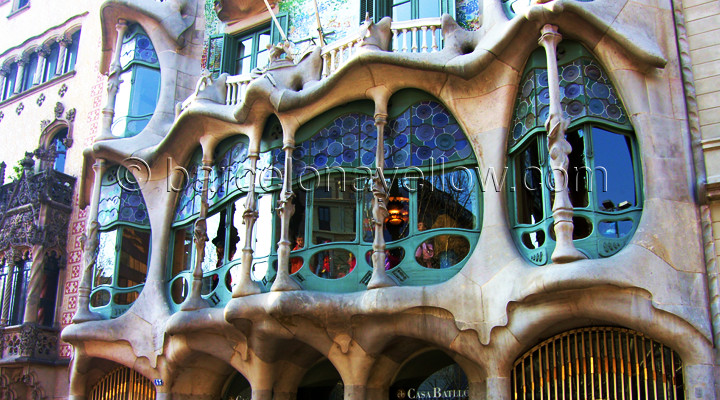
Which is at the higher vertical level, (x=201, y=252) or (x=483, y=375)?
(x=201, y=252)

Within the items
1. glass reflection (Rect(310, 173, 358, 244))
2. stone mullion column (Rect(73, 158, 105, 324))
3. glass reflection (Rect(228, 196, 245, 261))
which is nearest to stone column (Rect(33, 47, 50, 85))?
stone mullion column (Rect(73, 158, 105, 324))

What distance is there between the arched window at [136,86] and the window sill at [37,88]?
147 inches

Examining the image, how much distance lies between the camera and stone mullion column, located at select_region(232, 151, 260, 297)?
1174cm

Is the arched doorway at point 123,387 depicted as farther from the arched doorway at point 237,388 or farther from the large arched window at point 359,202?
the large arched window at point 359,202

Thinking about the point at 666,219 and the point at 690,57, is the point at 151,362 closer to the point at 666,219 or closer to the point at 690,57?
the point at 666,219

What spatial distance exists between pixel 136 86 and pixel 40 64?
5942 millimetres

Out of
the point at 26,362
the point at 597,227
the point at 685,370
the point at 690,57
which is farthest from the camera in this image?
the point at 26,362

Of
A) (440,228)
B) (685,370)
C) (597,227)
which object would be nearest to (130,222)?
(440,228)

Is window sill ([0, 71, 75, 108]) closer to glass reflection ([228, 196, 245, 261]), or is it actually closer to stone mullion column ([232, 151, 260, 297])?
glass reflection ([228, 196, 245, 261])

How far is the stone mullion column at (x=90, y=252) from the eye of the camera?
14.2 metres

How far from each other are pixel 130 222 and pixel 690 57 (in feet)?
33.8

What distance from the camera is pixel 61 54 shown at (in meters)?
19.7

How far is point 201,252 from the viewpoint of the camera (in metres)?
13.1

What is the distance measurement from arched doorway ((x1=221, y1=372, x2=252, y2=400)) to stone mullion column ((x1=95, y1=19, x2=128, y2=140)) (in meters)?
5.40
